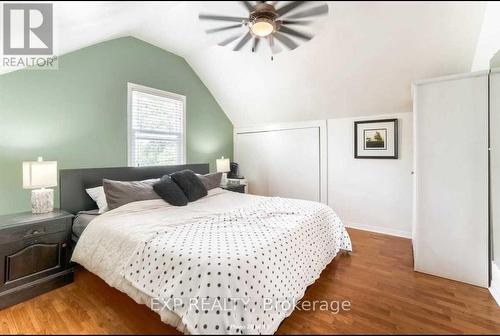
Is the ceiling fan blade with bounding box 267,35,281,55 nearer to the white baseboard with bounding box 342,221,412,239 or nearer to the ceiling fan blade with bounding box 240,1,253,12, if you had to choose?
the ceiling fan blade with bounding box 240,1,253,12

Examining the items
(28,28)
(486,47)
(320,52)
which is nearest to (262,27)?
(28,28)

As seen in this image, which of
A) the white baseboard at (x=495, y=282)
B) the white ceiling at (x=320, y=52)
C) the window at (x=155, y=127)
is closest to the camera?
the white ceiling at (x=320, y=52)

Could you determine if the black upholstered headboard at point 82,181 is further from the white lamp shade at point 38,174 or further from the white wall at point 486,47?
the white wall at point 486,47

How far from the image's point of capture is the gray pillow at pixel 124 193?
238 centimetres

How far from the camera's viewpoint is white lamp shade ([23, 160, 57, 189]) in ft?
6.79

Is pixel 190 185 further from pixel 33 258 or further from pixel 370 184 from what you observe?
pixel 370 184

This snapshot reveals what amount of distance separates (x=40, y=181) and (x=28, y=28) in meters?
1.69

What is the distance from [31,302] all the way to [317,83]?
375 cm

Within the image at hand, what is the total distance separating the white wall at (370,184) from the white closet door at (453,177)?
133cm

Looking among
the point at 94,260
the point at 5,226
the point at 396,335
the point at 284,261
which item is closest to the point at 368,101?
the point at 284,261

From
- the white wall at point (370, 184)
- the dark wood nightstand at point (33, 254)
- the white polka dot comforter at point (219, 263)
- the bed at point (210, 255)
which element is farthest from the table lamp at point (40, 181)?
the white wall at point (370, 184)

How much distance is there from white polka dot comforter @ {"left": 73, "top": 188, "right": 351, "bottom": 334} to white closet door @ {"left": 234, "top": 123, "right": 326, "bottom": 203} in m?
1.84

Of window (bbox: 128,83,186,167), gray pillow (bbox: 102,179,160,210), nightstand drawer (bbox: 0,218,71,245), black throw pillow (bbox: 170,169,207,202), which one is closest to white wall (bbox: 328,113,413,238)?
black throw pillow (bbox: 170,169,207,202)

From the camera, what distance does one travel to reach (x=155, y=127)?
11.5ft
